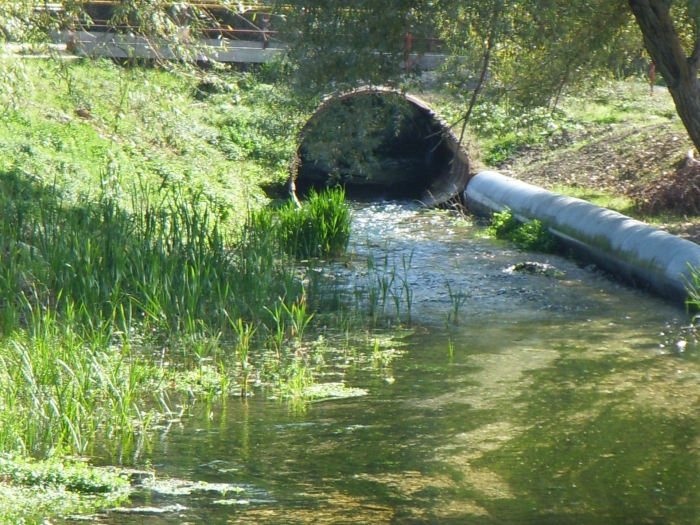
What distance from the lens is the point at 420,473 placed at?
5.43 metres

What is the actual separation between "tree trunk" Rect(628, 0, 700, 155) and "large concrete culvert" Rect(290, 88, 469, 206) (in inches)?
120

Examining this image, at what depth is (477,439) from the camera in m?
5.98

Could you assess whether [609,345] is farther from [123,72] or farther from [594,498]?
[123,72]

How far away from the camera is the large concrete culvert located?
11883mm

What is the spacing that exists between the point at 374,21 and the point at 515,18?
167 cm

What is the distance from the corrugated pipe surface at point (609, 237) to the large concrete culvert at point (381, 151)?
4.45 ft

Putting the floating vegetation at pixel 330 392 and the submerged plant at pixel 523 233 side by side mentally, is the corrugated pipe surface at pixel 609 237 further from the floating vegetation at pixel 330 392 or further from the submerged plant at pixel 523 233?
the floating vegetation at pixel 330 392

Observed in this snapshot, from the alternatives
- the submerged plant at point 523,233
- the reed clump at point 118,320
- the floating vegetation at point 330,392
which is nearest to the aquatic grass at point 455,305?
the reed clump at point 118,320

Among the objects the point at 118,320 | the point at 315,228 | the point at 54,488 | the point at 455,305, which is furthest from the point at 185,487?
the point at 315,228

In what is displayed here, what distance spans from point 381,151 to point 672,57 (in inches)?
487

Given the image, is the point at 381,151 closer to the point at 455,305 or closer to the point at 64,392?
the point at 455,305

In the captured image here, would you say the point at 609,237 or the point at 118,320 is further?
the point at 609,237

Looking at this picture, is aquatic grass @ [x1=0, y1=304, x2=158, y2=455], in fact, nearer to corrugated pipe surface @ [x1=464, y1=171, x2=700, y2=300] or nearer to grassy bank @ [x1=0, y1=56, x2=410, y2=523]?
grassy bank @ [x1=0, y1=56, x2=410, y2=523]

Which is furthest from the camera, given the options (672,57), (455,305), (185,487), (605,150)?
(605,150)
